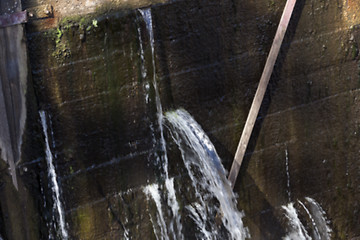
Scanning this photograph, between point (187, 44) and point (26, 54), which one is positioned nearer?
point (26, 54)

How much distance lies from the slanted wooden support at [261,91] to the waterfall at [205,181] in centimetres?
18

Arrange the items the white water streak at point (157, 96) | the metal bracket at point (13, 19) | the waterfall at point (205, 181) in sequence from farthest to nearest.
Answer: the waterfall at point (205, 181) < the white water streak at point (157, 96) < the metal bracket at point (13, 19)

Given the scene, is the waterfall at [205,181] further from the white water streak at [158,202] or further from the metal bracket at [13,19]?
the metal bracket at [13,19]

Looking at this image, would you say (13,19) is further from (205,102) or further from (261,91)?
(261,91)

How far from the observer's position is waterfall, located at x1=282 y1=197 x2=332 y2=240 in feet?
14.3

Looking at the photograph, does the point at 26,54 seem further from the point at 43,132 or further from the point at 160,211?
the point at 160,211

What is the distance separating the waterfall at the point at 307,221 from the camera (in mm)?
4352

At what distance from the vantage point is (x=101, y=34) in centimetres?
350

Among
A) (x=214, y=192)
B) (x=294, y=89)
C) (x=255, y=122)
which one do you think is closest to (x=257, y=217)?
(x=214, y=192)

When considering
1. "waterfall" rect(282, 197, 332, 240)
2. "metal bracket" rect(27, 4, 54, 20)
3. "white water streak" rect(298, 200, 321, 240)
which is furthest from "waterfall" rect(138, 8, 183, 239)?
"white water streak" rect(298, 200, 321, 240)

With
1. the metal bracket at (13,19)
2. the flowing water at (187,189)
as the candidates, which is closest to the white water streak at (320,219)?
the flowing water at (187,189)

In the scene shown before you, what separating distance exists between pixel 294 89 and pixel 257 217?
4.14ft

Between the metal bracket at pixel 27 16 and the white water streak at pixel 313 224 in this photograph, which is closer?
the metal bracket at pixel 27 16

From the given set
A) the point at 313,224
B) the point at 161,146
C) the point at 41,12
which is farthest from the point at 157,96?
the point at 313,224
